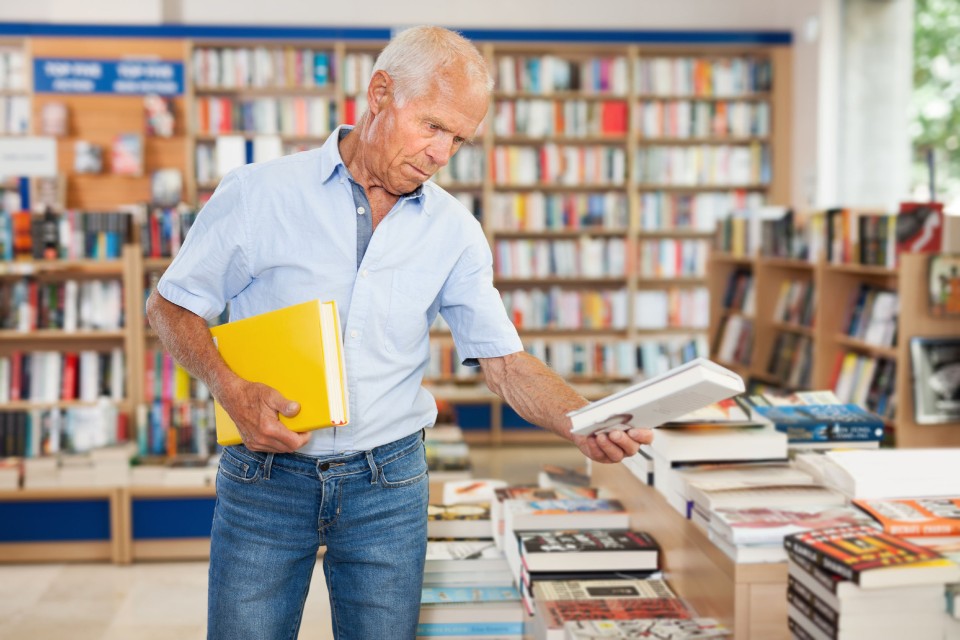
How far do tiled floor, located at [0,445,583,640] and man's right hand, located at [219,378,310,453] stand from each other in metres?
2.09

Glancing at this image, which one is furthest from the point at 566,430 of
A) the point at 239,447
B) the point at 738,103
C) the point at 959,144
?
the point at 738,103

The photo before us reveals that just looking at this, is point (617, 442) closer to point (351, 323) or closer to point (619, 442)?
point (619, 442)

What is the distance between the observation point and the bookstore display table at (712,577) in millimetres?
1669

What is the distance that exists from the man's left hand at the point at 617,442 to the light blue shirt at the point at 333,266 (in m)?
0.32

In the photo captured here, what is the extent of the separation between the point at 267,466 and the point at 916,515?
1.01m

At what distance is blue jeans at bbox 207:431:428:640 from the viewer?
62.2 inches

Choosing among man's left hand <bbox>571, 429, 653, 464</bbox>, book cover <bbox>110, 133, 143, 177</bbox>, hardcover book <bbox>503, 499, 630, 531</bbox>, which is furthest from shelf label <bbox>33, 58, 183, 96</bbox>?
man's left hand <bbox>571, 429, 653, 464</bbox>

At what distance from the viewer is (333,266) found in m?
1.57

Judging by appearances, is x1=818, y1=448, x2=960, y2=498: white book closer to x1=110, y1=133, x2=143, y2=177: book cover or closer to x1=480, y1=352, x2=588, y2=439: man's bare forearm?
x1=480, y1=352, x2=588, y2=439: man's bare forearm

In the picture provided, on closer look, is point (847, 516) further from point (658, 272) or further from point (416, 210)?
point (658, 272)

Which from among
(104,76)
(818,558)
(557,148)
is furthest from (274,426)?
(104,76)

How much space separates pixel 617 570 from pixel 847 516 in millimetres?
562

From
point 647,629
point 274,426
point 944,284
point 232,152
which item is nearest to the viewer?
point 274,426

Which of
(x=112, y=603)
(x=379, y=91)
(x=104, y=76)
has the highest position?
(x=104, y=76)
